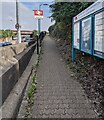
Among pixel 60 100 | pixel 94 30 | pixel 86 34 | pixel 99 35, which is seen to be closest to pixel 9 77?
pixel 60 100

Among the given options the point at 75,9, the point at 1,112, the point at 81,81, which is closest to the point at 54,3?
the point at 75,9

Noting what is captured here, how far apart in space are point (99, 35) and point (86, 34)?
67.9 inches

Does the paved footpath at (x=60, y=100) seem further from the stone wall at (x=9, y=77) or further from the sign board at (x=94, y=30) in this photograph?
the sign board at (x=94, y=30)

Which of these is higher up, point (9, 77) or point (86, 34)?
point (86, 34)

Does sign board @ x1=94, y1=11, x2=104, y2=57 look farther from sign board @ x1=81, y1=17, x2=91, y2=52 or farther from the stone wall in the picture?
the stone wall

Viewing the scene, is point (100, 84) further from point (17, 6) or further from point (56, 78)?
point (17, 6)

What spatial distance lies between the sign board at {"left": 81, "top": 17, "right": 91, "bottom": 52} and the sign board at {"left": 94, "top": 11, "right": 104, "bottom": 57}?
86 centimetres

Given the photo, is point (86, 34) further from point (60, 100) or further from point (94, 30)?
point (60, 100)

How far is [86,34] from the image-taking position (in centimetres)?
753

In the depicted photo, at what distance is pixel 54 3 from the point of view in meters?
16.0

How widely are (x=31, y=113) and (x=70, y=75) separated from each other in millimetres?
3691

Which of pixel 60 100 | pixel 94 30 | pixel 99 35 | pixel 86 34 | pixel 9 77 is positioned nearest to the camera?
pixel 9 77

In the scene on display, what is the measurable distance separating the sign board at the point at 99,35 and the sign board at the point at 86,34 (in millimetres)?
857

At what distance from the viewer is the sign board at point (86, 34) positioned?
23.3 feet
